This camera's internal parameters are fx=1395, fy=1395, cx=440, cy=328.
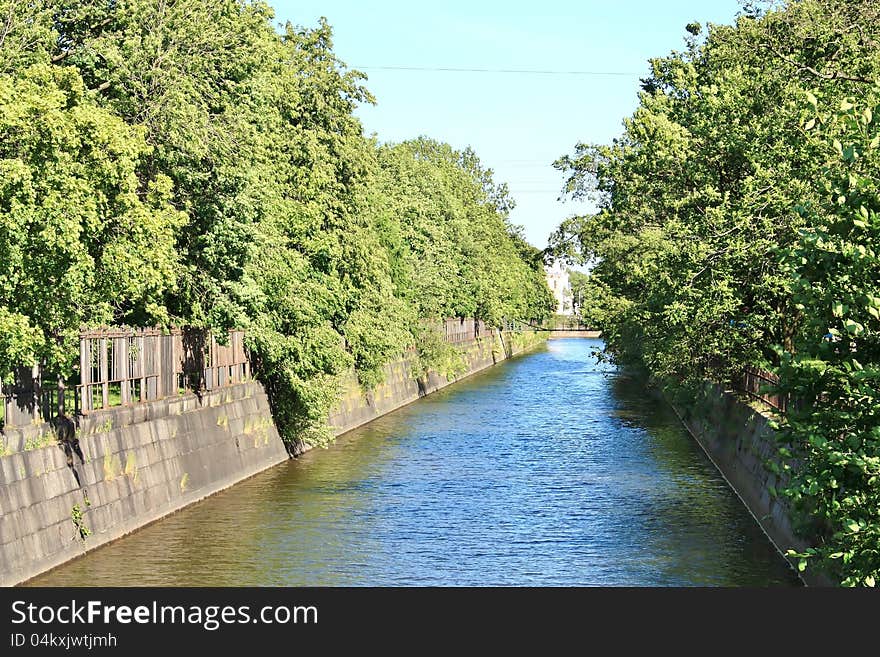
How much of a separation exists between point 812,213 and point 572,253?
184ft

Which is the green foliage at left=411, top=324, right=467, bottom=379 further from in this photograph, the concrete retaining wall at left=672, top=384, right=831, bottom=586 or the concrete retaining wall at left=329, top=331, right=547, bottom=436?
the concrete retaining wall at left=672, top=384, right=831, bottom=586

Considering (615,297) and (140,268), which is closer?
(140,268)

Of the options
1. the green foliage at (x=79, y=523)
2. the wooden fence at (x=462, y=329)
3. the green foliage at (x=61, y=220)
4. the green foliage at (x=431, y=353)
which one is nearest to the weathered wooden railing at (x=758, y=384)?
the green foliage at (x=79, y=523)

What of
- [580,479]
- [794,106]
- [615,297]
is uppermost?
[794,106]

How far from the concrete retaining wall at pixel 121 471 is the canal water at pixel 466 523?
0.48 meters

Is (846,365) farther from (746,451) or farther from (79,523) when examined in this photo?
(746,451)

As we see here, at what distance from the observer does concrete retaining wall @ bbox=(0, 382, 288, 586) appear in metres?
24.2

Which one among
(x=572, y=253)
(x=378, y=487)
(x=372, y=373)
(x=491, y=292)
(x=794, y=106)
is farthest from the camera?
(x=491, y=292)

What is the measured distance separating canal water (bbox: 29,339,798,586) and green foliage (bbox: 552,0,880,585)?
3.27 m

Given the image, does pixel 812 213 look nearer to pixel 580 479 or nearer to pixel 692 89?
pixel 580 479

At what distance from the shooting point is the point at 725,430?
41469 mm

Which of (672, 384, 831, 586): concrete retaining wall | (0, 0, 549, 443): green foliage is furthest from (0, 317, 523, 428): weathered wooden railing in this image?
(672, 384, 831, 586): concrete retaining wall

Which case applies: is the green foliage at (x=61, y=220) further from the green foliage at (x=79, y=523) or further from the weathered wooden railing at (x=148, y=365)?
the weathered wooden railing at (x=148, y=365)

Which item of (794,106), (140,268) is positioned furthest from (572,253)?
(140,268)
